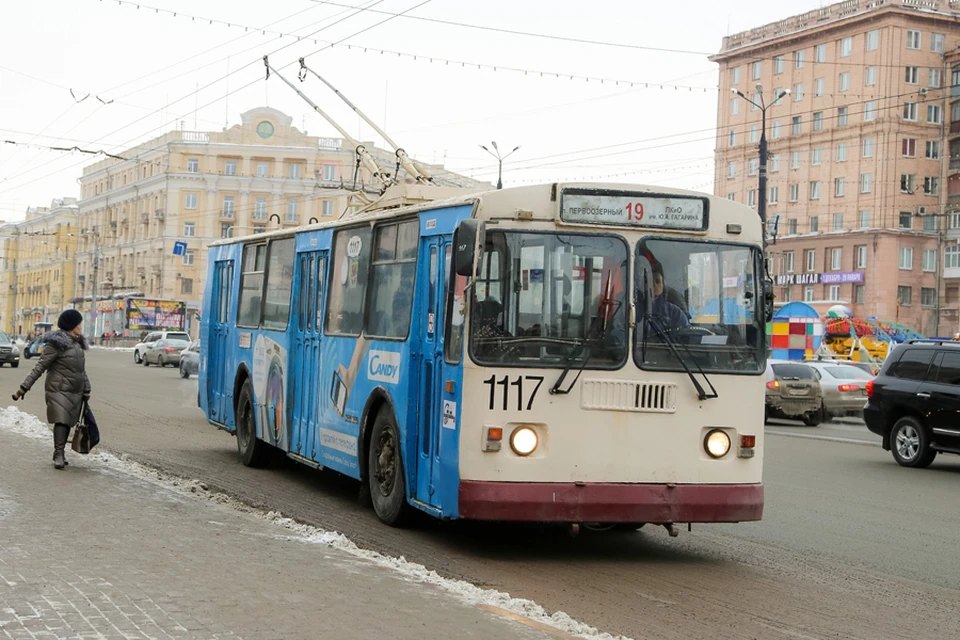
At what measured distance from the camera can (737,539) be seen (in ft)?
35.9

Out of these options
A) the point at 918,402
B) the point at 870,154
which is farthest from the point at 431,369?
the point at 870,154

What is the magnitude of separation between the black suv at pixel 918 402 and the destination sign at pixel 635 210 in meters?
9.96

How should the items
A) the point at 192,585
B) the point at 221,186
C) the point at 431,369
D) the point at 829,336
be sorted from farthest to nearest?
the point at 221,186 < the point at 829,336 < the point at 431,369 < the point at 192,585

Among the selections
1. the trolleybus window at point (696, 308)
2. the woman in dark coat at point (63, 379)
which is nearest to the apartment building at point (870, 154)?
the woman in dark coat at point (63, 379)

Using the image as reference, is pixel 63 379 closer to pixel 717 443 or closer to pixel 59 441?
pixel 59 441

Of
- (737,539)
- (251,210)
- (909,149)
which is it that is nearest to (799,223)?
(909,149)

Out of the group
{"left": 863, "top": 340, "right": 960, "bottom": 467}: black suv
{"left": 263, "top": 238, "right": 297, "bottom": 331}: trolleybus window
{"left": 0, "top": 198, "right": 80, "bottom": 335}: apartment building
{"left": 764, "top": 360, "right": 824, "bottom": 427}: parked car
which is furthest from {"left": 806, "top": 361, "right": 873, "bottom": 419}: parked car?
{"left": 0, "top": 198, "right": 80, "bottom": 335}: apartment building

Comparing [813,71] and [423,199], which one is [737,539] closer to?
Answer: [423,199]

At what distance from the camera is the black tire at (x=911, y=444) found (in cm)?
1852

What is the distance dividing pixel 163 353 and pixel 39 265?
3426 inches

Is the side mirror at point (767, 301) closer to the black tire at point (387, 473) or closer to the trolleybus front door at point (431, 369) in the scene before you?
the trolleybus front door at point (431, 369)

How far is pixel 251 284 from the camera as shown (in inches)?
618

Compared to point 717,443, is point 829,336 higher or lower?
higher

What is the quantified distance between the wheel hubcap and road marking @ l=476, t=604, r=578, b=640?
43.2ft
